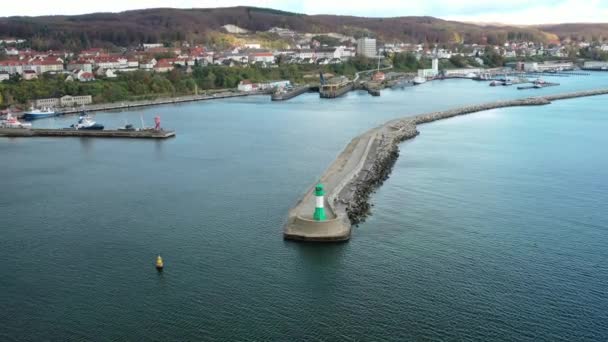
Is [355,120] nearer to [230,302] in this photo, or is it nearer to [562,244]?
[562,244]

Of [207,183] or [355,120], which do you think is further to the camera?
[355,120]

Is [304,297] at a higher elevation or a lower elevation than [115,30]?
lower

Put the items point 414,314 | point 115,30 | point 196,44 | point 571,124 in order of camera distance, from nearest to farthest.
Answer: point 414,314, point 571,124, point 196,44, point 115,30

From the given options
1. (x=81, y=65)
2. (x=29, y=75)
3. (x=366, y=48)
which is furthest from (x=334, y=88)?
(x=366, y=48)

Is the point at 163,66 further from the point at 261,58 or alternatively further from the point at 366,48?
the point at 366,48

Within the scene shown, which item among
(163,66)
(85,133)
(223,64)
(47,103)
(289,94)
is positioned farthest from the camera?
(223,64)

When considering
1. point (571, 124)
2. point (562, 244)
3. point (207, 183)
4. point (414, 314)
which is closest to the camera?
point (414, 314)

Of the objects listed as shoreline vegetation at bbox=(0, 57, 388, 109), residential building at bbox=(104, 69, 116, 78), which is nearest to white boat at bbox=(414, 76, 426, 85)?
shoreline vegetation at bbox=(0, 57, 388, 109)

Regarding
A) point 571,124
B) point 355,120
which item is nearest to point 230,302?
point 355,120
